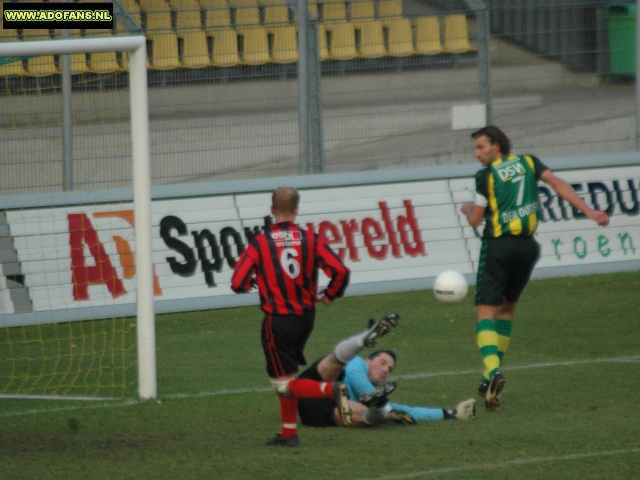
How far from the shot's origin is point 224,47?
36.3 feet

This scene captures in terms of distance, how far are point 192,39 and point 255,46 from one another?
0.76 metres

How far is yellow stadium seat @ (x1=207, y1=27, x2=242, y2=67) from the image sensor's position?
434 inches

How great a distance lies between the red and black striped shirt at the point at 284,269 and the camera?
5.48 meters

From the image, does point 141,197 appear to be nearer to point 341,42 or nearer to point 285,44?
point 285,44

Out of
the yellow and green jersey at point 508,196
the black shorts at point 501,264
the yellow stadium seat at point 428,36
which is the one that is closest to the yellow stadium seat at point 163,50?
the yellow stadium seat at point 428,36

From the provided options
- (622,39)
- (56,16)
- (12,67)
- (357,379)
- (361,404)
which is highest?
(56,16)

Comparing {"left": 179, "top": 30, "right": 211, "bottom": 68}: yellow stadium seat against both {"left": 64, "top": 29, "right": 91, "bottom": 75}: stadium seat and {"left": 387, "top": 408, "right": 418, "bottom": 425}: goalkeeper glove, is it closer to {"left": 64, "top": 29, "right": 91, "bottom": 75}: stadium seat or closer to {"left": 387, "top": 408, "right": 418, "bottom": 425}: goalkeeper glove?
{"left": 64, "top": 29, "right": 91, "bottom": 75}: stadium seat

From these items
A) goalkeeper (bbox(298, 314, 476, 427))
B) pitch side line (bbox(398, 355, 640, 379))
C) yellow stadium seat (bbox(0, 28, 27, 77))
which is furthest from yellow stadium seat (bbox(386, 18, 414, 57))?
goalkeeper (bbox(298, 314, 476, 427))

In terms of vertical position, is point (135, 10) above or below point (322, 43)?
above

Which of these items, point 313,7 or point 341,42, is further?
point 313,7

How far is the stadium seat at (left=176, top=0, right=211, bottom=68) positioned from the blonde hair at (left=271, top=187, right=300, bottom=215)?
5.74 meters

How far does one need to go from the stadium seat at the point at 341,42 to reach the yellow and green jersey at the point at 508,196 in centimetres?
512

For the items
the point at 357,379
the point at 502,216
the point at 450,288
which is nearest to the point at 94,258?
the point at 450,288

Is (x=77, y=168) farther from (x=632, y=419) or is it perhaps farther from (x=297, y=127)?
(x=632, y=419)
